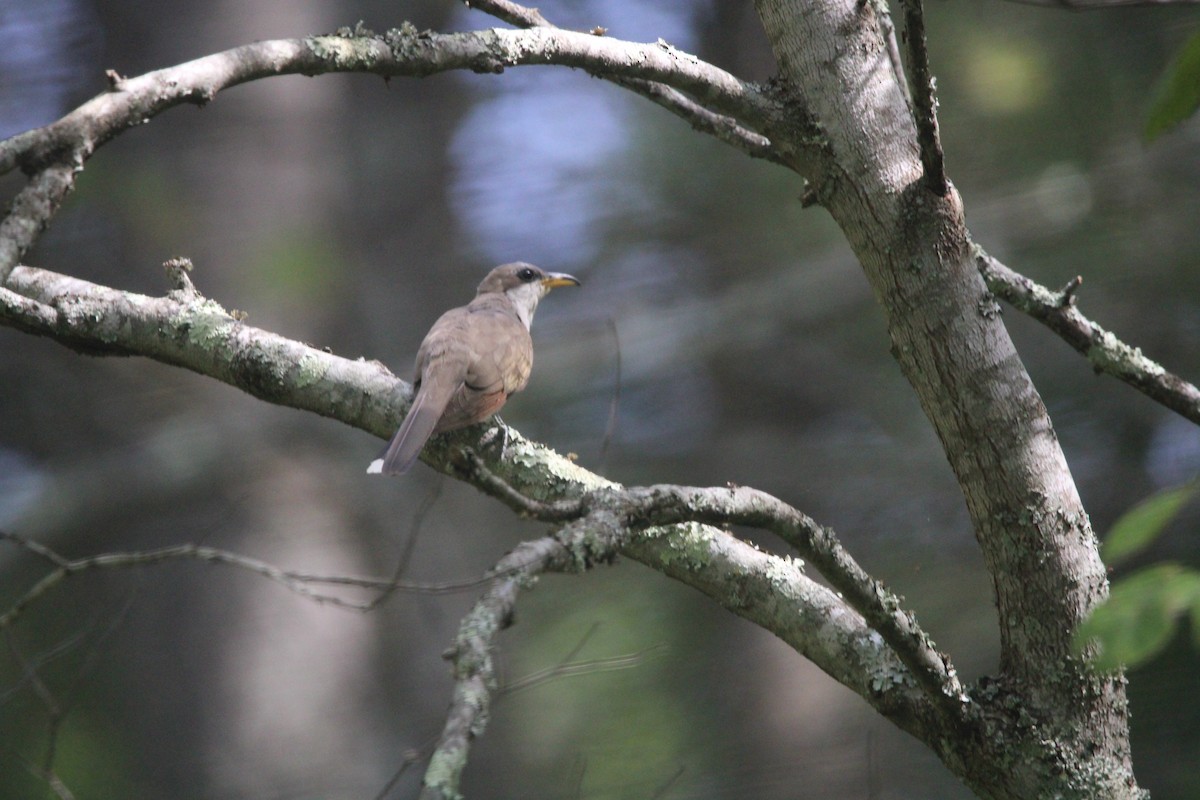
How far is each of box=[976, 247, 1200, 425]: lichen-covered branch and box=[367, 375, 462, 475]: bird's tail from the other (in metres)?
1.25

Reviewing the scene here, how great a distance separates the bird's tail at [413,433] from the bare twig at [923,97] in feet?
3.84

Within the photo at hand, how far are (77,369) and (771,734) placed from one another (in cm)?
429

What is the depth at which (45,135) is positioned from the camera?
5.51 ft

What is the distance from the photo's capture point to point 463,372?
2.71 m

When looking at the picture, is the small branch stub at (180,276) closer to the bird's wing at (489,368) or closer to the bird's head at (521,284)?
the bird's wing at (489,368)

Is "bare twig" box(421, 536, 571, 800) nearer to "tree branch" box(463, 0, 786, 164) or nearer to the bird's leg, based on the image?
the bird's leg

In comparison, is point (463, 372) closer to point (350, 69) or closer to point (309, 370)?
point (309, 370)

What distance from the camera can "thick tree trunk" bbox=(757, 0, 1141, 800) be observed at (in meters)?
1.85

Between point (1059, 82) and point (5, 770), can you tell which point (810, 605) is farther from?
point (5, 770)

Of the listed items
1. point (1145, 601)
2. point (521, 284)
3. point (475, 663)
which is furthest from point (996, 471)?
point (521, 284)

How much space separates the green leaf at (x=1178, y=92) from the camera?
3.12ft

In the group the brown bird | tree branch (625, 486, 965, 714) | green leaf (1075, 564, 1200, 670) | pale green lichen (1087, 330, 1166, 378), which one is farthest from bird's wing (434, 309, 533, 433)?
green leaf (1075, 564, 1200, 670)

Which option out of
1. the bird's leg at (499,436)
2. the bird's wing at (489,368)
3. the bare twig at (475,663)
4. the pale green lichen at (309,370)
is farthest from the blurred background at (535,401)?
the bare twig at (475,663)

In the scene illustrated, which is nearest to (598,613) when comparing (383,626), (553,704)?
(553,704)
